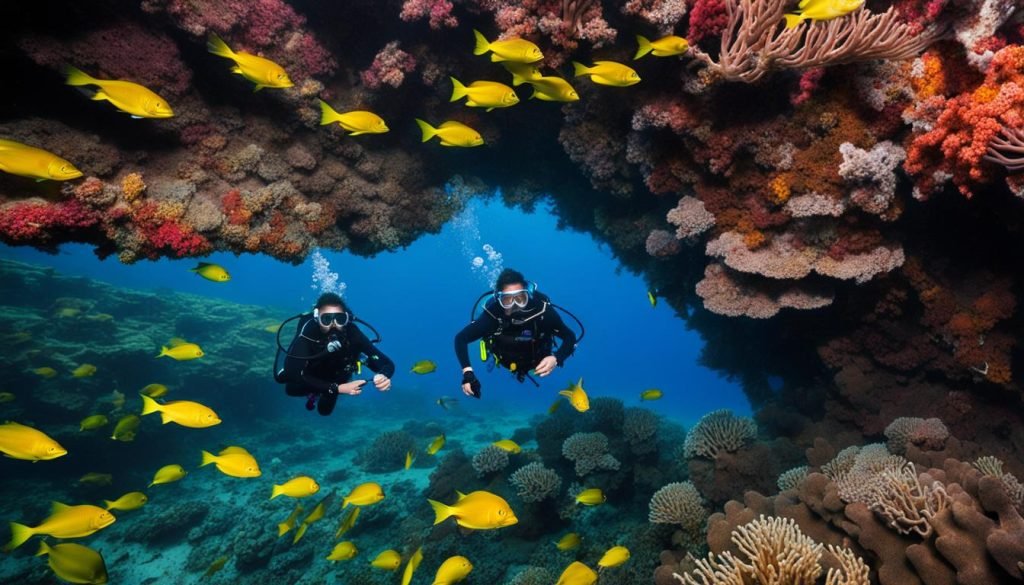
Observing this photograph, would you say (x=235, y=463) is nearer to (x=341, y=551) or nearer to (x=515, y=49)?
(x=341, y=551)

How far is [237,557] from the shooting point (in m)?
9.71

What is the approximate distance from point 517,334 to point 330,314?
239cm

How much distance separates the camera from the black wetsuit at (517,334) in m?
6.04

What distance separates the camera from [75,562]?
4785 mm

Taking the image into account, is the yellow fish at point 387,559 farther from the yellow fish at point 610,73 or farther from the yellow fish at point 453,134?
the yellow fish at point 610,73

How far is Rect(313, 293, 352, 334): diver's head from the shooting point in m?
6.18

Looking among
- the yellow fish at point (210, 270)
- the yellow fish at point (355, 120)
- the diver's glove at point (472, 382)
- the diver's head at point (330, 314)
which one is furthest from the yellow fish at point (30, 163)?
the diver's glove at point (472, 382)

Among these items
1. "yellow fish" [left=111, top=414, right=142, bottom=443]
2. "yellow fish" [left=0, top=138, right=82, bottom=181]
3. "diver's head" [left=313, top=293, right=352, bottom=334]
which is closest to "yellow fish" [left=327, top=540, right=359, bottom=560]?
"diver's head" [left=313, top=293, right=352, bottom=334]

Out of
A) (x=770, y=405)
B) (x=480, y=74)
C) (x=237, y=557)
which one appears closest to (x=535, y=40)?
(x=480, y=74)

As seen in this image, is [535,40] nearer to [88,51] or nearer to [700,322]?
[88,51]

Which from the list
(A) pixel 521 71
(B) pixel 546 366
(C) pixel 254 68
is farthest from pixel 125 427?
(A) pixel 521 71

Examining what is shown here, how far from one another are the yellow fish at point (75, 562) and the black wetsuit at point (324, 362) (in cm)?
235

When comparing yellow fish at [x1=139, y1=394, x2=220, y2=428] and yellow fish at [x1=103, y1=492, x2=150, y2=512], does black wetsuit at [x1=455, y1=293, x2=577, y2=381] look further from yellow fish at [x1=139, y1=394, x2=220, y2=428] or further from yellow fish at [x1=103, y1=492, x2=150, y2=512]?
yellow fish at [x1=103, y1=492, x2=150, y2=512]

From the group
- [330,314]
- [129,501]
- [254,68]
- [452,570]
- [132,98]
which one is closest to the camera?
[132,98]
